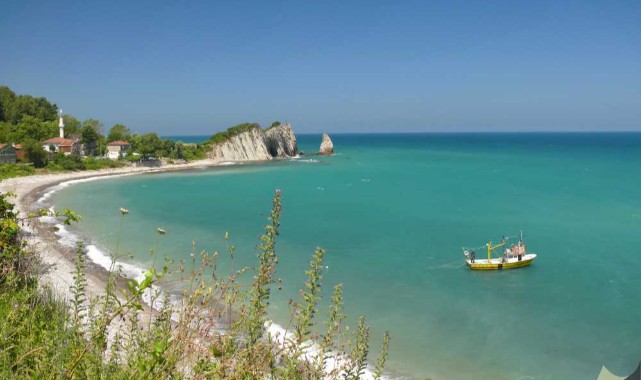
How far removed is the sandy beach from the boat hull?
766 inches

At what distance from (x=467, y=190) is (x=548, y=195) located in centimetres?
977

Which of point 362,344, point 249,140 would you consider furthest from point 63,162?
point 362,344

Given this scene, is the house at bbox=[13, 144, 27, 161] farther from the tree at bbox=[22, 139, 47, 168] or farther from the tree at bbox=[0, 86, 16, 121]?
the tree at bbox=[0, 86, 16, 121]

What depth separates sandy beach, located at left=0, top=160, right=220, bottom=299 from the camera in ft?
49.9

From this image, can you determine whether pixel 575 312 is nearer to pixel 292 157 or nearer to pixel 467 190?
pixel 467 190

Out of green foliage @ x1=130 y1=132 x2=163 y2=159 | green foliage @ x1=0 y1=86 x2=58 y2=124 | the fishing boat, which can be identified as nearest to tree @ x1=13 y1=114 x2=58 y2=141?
green foliage @ x1=0 y1=86 x2=58 y2=124

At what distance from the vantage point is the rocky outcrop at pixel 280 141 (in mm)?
116938

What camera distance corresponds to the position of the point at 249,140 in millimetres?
110500

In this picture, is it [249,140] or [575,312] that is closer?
[575,312]

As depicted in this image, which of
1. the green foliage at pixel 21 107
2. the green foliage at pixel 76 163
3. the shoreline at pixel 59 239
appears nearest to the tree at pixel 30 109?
the green foliage at pixel 21 107

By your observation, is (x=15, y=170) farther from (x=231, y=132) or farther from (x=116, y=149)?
(x=231, y=132)

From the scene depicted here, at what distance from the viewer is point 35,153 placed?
228 ft

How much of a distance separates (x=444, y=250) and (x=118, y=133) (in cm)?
8802

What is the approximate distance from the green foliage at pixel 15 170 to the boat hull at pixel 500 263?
54.6 metres
